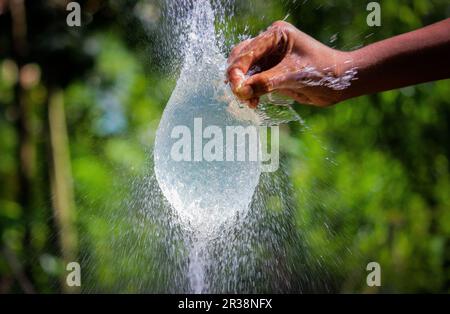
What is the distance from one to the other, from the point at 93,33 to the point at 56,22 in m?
0.17

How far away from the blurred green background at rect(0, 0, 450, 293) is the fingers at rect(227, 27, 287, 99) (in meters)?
1.19

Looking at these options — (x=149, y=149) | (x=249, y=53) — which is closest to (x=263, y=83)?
(x=249, y=53)

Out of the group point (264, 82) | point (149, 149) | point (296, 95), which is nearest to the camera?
point (264, 82)

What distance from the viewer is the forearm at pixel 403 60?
60.1 inches

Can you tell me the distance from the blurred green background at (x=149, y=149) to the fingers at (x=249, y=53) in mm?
1186

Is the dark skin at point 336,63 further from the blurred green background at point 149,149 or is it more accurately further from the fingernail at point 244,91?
the blurred green background at point 149,149

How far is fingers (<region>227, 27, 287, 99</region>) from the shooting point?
1.53 metres

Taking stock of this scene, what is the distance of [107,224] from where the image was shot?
9.68 ft

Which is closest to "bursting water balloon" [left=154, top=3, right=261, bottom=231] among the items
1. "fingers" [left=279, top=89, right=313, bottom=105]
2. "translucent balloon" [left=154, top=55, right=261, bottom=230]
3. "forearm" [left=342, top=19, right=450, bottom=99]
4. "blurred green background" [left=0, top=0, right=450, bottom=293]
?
"translucent balloon" [left=154, top=55, right=261, bottom=230]

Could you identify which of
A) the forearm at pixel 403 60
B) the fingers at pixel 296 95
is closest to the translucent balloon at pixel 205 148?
the fingers at pixel 296 95

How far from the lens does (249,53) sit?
156cm

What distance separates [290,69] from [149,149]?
1393mm

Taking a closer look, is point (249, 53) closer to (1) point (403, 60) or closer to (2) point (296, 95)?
(2) point (296, 95)
